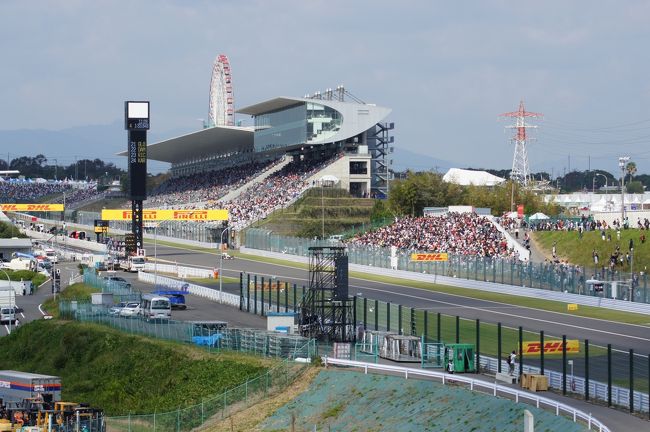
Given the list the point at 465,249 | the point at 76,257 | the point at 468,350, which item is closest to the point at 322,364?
the point at 468,350

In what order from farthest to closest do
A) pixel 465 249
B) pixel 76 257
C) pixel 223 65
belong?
1. pixel 223 65
2. pixel 76 257
3. pixel 465 249

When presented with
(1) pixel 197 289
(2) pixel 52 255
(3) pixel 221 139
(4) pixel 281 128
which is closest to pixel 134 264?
(2) pixel 52 255

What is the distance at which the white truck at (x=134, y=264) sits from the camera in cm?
11031

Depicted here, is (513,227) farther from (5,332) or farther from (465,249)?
(5,332)

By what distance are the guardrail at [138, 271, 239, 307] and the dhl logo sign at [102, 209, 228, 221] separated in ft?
125

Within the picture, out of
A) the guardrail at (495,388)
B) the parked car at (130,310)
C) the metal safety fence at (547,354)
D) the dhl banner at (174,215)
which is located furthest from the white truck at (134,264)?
the guardrail at (495,388)

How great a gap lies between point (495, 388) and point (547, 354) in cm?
769

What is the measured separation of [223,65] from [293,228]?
62748mm

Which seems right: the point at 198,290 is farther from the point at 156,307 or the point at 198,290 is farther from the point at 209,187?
the point at 209,187

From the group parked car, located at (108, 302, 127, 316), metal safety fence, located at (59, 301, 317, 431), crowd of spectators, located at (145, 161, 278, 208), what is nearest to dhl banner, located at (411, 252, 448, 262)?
parked car, located at (108, 302, 127, 316)

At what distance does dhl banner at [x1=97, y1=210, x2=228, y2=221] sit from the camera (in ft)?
458

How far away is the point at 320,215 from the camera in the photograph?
477 ft

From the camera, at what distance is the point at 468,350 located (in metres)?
47.6

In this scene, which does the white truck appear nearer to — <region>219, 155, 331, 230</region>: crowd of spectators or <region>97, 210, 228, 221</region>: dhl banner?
<region>97, 210, 228, 221</region>: dhl banner
